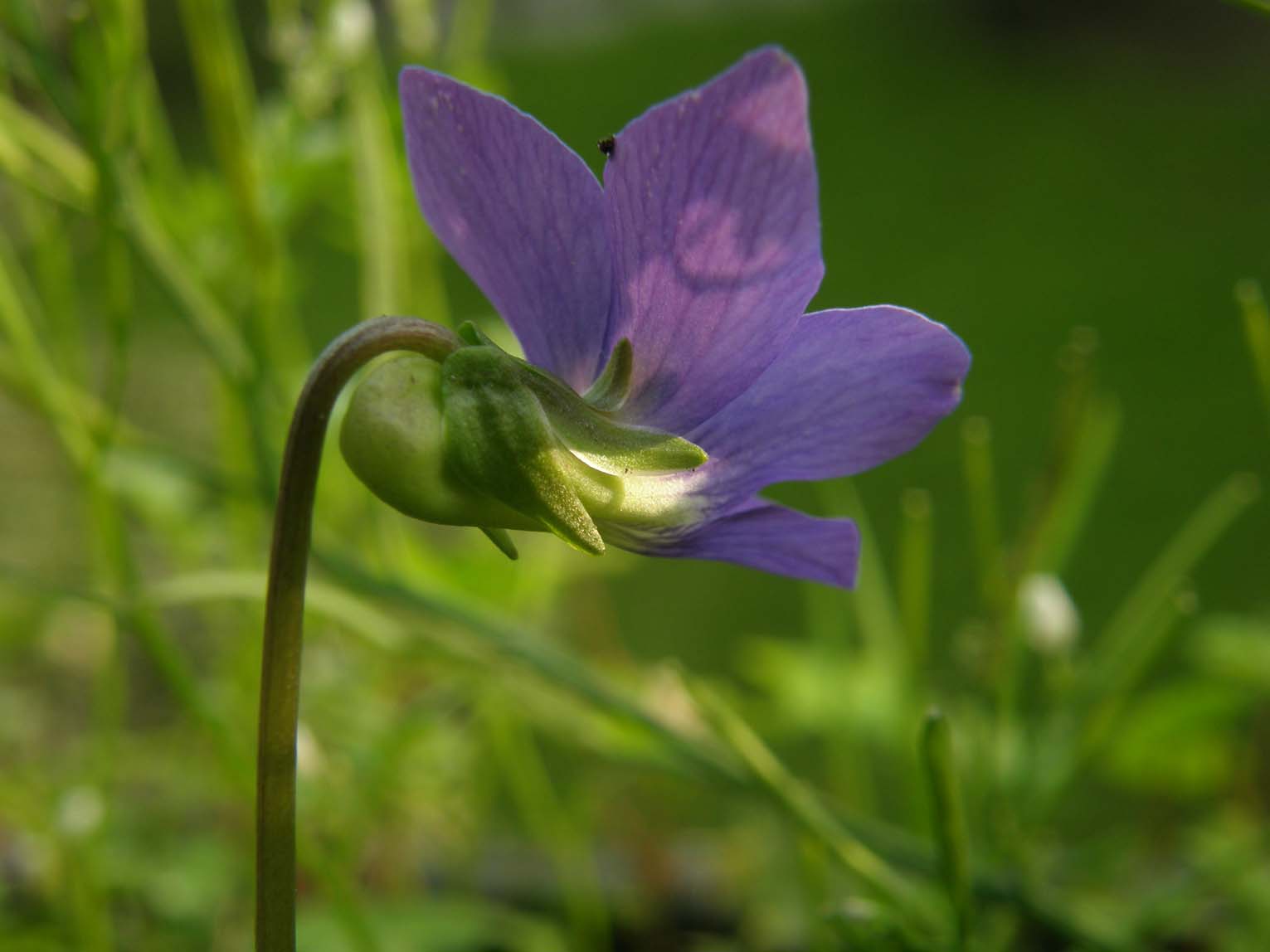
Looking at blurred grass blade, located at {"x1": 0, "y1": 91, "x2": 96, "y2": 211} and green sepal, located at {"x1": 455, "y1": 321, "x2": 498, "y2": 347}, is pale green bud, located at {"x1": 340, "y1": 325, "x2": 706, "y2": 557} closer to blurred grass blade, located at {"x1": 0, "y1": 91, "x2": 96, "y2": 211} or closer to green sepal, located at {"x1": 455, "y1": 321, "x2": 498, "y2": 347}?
green sepal, located at {"x1": 455, "y1": 321, "x2": 498, "y2": 347}

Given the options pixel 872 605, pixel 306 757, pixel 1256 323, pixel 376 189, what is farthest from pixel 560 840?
pixel 1256 323

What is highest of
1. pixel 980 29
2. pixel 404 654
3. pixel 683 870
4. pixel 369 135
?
pixel 980 29

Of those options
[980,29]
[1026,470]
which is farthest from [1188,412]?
[980,29]

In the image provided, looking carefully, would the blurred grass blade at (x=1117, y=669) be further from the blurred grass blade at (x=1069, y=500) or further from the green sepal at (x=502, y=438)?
the green sepal at (x=502, y=438)

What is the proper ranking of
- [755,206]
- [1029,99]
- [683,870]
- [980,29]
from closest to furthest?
[755,206] → [683,870] → [1029,99] → [980,29]

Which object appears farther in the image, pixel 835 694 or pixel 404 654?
pixel 835 694

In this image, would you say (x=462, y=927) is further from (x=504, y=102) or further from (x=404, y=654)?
(x=504, y=102)

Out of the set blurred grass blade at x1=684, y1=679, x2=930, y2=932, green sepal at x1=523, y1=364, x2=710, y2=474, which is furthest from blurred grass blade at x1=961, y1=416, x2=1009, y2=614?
green sepal at x1=523, y1=364, x2=710, y2=474
